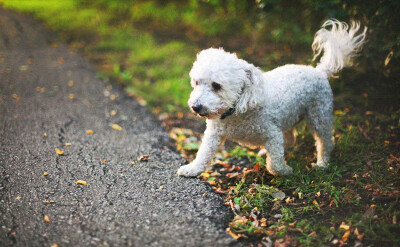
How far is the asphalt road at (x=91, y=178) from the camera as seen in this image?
2.49 m

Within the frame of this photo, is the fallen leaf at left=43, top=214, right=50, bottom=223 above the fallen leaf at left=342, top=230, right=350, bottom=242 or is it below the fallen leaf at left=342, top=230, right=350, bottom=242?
below

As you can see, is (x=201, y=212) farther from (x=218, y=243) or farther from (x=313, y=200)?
(x=313, y=200)

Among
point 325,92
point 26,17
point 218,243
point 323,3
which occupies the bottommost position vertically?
point 26,17

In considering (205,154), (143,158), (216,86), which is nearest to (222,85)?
(216,86)

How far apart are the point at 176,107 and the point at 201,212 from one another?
9.34 ft

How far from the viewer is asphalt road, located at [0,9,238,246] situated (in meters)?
2.49

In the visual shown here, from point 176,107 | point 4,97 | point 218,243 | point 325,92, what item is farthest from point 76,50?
point 218,243

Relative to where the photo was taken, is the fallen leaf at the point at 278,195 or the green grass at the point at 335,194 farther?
the fallen leaf at the point at 278,195

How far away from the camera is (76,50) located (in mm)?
8219

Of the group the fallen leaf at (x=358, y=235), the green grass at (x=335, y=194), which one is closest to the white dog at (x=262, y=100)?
the green grass at (x=335, y=194)

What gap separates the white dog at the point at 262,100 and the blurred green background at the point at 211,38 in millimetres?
944

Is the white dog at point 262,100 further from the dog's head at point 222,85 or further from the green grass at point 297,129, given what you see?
the green grass at point 297,129

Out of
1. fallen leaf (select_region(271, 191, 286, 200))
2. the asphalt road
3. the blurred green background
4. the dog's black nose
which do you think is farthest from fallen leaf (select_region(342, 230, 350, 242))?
the blurred green background

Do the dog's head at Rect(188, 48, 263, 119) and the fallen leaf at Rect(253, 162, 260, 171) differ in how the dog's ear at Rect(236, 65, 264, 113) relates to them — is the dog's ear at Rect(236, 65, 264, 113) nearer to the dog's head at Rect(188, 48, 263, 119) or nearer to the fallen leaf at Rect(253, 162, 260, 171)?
the dog's head at Rect(188, 48, 263, 119)
